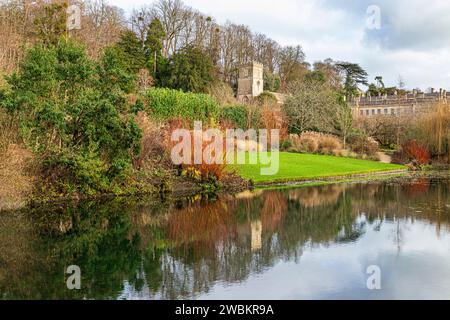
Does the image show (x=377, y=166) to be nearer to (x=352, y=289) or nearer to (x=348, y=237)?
(x=348, y=237)

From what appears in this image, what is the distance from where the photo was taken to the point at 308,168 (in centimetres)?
2217

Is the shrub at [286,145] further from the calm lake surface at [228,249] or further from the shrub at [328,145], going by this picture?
the calm lake surface at [228,249]

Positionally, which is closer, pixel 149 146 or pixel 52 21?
pixel 149 146

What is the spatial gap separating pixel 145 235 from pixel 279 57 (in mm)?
54450

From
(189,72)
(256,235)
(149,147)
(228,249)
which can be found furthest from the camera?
(189,72)

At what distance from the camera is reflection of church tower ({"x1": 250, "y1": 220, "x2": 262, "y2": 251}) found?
26.6 feet

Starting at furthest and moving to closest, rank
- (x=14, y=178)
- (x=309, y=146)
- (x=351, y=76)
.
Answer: (x=351, y=76) < (x=309, y=146) < (x=14, y=178)

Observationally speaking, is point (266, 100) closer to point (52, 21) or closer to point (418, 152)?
point (418, 152)

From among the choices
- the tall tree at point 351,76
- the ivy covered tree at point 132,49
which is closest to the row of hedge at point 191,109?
the ivy covered tree at point 132,49

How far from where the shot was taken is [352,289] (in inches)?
229

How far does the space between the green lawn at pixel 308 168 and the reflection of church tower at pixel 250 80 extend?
79.8 feet

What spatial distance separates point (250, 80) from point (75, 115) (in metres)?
37.7

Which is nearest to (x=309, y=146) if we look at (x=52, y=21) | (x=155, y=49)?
(x=52, y=21)
